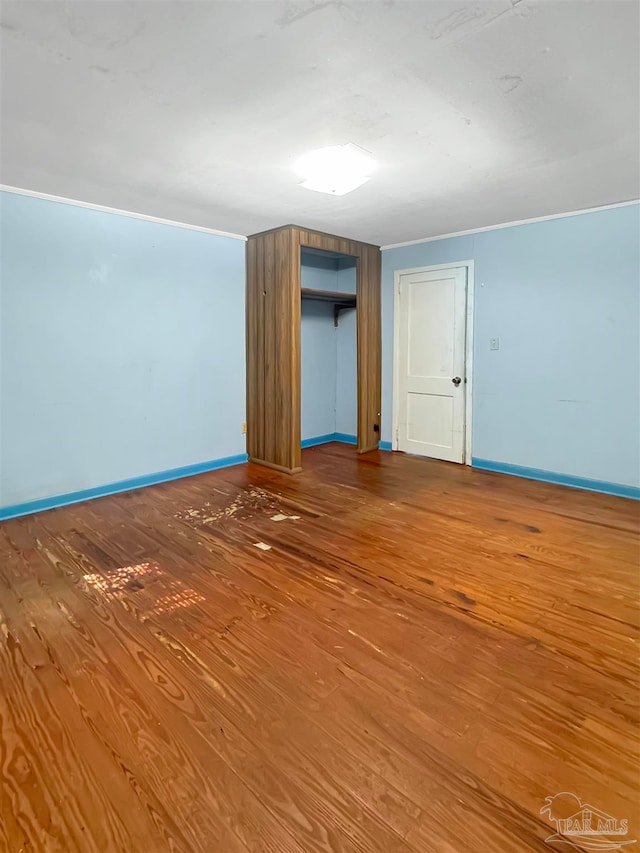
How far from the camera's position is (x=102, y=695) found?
6.00ft

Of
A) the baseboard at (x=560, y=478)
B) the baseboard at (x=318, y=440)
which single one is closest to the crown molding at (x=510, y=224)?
the baseboard at (x=560, y=478)

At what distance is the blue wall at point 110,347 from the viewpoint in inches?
144

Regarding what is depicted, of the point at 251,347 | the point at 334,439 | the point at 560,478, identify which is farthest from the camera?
the point at 334,439

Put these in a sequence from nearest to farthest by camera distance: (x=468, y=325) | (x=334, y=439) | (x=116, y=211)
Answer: (x=116, y=211)
(x=468, y=325)
(x=334, y=439)

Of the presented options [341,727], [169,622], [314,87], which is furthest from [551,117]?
[169,622]

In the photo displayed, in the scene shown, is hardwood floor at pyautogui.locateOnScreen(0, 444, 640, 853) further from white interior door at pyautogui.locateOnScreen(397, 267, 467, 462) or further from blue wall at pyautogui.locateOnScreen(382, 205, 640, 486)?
white interior door at pyautogui.locateOnScreen(397, 267, 467, 462)

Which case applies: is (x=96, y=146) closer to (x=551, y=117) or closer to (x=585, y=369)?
(x=551, y=117)

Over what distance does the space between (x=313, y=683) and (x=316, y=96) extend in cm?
254

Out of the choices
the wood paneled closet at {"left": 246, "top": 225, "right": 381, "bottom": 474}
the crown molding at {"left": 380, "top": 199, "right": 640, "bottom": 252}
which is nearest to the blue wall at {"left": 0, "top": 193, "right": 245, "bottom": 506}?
the wood paneled closet at {"left": 246, "top": 225, "right": 381, "bottom": 474}

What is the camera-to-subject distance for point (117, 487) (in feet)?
14.1

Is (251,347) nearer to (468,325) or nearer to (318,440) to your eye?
(318,440)
